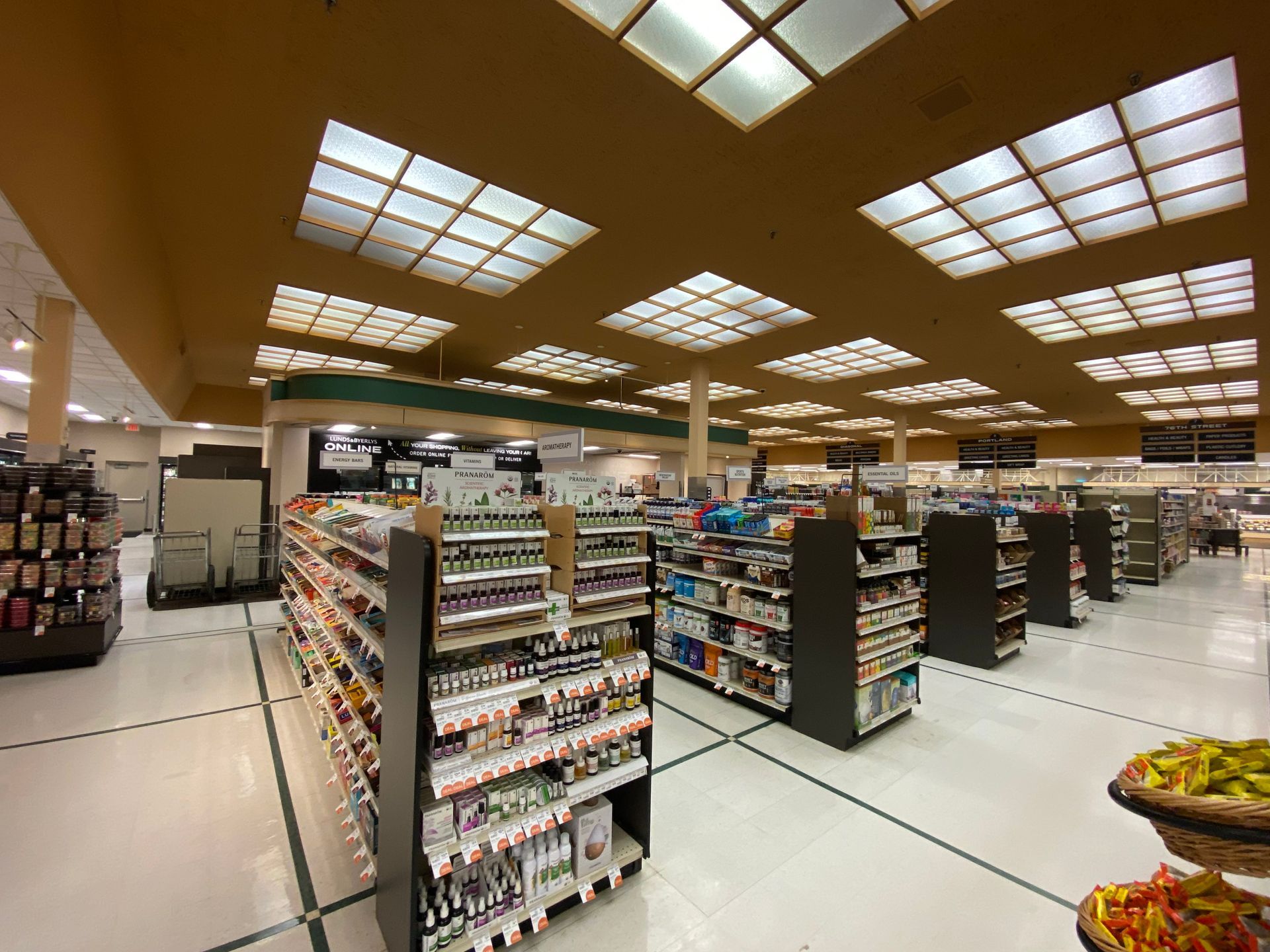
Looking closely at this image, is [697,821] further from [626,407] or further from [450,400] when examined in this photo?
[626,407]

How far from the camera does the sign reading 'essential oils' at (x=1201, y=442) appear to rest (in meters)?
14.8

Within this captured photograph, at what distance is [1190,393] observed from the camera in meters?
12.4

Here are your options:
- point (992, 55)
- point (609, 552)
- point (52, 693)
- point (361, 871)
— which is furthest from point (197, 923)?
point (992, 55)

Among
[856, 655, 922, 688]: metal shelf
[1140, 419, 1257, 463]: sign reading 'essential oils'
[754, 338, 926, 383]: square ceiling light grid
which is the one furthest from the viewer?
[1140, 419, 1257, 463]: sign reading 'essential oils'

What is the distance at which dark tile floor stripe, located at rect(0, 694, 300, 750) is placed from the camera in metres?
3.90

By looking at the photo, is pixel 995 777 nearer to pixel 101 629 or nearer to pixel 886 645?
pixel 886 645

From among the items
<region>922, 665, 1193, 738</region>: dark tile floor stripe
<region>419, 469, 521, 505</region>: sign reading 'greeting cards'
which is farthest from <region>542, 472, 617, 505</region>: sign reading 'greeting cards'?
<region>922, 665, 1193, 738</region>: dark tile floor stripe

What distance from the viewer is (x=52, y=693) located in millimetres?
4852

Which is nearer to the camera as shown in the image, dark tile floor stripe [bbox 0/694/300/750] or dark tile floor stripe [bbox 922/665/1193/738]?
dark tile floor stripe [bbox 0/694/300/750]

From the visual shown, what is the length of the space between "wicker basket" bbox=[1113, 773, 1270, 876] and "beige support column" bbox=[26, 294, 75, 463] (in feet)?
27.5

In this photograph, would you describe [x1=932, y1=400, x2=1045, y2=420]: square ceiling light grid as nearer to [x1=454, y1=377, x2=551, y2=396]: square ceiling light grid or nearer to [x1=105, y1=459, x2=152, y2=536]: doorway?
[x1=454, y1=377, x2=551, y2=396]: square ceiling light grid

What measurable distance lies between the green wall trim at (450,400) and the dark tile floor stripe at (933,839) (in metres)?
9.30

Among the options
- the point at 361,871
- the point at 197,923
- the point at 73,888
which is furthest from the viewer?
the point at 361,871

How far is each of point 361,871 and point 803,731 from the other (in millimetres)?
3234
